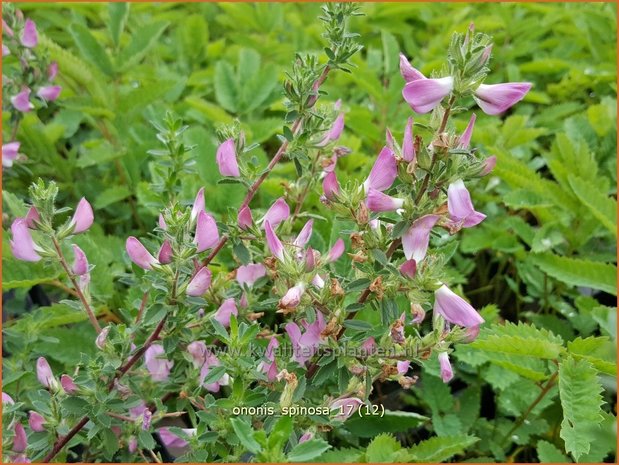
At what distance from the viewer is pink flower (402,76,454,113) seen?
26.6 inches

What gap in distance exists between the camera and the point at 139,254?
0.78 meters

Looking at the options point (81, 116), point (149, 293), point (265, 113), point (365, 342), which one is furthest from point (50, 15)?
point (365, 342)

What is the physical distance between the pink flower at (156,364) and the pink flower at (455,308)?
41 cm

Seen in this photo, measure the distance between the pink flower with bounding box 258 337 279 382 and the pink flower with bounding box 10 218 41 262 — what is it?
305 millimetres

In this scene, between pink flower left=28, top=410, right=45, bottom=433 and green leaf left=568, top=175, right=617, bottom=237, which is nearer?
pink flower left=28, top=410, right=45, bottom=433

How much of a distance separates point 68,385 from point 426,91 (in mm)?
531

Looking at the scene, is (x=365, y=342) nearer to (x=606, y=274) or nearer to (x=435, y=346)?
(x=435, y=346)

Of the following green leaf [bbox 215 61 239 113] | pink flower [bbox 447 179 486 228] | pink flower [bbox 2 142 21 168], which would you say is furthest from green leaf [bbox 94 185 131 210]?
pink flower [bbox 447 179 486 228]

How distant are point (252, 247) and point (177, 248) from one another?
101mm

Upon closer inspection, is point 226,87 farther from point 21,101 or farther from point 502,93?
point 502,93

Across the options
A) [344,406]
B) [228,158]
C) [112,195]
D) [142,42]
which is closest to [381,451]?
[344,406]

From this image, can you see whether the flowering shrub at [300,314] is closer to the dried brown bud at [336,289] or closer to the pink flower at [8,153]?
the dried brown bud at [336,289]

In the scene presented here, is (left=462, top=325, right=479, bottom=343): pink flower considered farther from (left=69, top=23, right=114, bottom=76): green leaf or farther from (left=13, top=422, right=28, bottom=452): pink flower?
(left=69, top=23, right=114, bottom=76): green leaf

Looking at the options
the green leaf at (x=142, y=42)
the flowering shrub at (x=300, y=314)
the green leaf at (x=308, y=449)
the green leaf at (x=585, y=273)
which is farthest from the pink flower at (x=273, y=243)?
the green leaf at (x=142, y=42)
